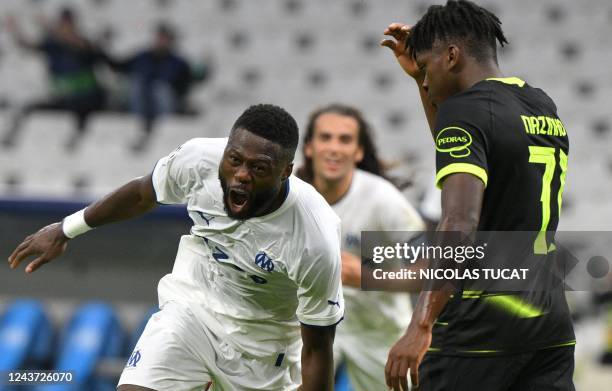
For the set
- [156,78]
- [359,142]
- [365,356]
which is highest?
[156,78]

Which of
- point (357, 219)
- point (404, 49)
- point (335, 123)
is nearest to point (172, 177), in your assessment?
point (404, 49)

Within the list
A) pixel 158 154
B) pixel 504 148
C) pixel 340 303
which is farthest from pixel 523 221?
pixel 158 154

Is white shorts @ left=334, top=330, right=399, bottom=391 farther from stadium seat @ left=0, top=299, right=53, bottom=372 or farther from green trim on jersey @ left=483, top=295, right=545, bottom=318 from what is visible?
stadium seat @ left=0, top=299, right=53, bottom=372

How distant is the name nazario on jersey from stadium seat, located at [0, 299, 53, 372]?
4.07 meters

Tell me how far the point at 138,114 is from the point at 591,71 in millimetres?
5574

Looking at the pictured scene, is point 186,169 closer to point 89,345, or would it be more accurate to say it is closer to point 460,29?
point 460,29

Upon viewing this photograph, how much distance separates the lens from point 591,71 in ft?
41.3

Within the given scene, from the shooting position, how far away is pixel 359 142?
628 centimetres

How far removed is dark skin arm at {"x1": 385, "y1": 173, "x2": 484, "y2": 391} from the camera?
3.03 m

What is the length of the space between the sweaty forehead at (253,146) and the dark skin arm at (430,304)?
0.92 m

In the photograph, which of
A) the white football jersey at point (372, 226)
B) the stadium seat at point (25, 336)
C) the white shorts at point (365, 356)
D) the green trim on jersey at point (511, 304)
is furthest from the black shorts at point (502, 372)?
the stadium seat at point (25, 336)

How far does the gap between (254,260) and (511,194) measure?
1178 mm

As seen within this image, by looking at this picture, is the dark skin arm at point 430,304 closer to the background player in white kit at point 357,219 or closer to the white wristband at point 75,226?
the white wristband at point 75,226

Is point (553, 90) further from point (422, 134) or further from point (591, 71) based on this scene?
point (422, 134)
